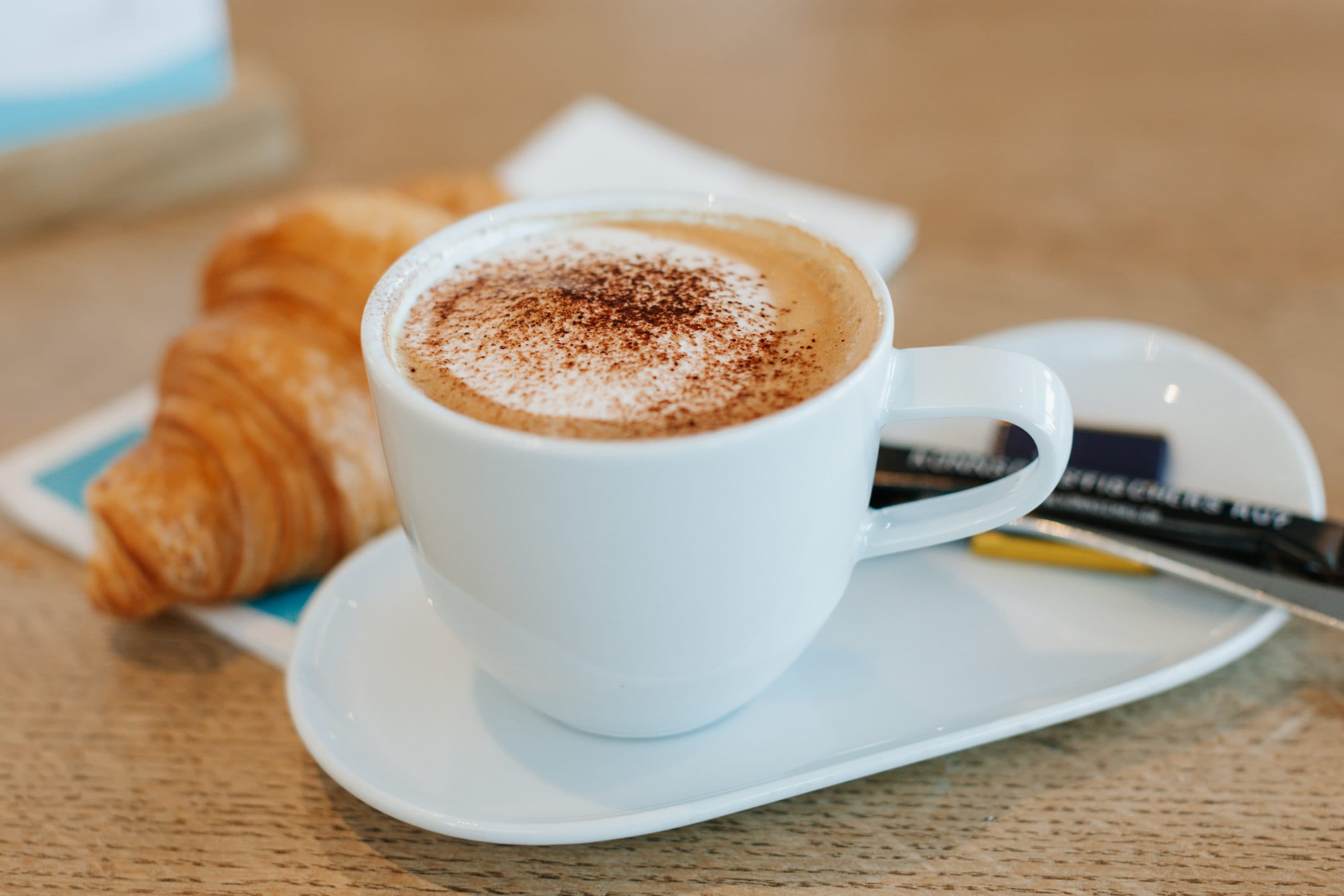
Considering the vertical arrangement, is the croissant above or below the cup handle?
below

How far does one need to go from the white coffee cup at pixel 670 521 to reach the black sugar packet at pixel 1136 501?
13 centimetres

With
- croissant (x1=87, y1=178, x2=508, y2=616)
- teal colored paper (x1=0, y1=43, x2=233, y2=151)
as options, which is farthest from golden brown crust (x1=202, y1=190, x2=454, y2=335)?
teal colored paper (x1=0, y1=43, x2=233, y2=151)

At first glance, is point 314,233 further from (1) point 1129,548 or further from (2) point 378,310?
(1) point 1129,548

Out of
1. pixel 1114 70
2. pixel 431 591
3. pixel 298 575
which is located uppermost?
pixel 1114 70

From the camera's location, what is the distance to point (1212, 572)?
59 centimetres

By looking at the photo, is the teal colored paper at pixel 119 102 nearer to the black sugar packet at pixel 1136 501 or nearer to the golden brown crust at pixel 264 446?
the golden brown crust at pixel 264 446

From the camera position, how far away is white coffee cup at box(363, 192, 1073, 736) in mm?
408

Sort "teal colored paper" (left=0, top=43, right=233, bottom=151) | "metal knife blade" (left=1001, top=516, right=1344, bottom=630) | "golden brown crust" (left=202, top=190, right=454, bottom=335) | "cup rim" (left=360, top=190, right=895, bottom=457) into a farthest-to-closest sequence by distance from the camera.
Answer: "teal colored paper" (left=0, top=43, right=233, bottom=151)
"golden brown crust" (left=202, top=190, right=454, bottom=335)
"metal knife blade" (left=1001, top=516, right=1344, bottom=630)
"cup rim" (left=360, top=190, right=895, bottom=457)

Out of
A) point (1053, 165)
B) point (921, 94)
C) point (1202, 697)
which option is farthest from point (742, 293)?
point (921, 94)

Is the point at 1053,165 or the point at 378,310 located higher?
the point at 1053,165

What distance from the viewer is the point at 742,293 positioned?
1.72 ft

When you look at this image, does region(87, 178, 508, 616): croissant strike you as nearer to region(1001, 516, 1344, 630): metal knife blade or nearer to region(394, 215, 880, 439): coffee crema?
region(394, 215, 880, 439): coffee crema

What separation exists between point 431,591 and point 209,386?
0.29 meters

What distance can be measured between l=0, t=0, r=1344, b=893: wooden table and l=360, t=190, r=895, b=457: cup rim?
0.20 m
